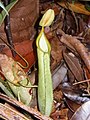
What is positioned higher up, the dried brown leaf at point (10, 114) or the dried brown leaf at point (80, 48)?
the dried brown leaf at point (10, 114)

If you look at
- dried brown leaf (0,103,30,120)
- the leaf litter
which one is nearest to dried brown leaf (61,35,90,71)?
the leaf litter

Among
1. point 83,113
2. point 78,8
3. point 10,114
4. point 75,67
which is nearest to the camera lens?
point 10,114

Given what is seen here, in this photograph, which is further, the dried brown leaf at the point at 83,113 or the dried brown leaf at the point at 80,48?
the dried brown leaf at the point at 80,48

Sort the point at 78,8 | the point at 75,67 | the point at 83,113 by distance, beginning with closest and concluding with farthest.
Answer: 1. the point at 83,113
2. the point at 75,67
3. the point at 78,8

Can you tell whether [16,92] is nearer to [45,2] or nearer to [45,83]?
[45,83]

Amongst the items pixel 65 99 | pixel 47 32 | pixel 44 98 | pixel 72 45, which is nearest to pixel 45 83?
pixel 44 98

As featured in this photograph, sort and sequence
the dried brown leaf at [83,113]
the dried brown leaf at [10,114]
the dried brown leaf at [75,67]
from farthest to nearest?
the dried brown leaf at [75,67]
the dried brown leaf at [83,113]
the dried brown leaf at [10,114]

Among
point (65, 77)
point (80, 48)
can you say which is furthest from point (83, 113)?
point (80, 48)

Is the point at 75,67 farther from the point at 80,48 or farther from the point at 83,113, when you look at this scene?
the point at 83,113

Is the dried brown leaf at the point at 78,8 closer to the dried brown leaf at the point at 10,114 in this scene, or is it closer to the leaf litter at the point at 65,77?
the leaf litter at the point at 65,77

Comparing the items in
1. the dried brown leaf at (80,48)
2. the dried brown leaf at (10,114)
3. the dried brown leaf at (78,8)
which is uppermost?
the dried brown leaf at (10,114)

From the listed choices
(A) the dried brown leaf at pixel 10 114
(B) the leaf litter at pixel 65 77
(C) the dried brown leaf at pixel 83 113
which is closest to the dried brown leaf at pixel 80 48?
(B) the leaf litter at pixel 65 77

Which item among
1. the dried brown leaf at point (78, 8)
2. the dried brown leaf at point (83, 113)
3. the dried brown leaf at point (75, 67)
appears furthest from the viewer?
the dried brown leaf at point (78, 8)
